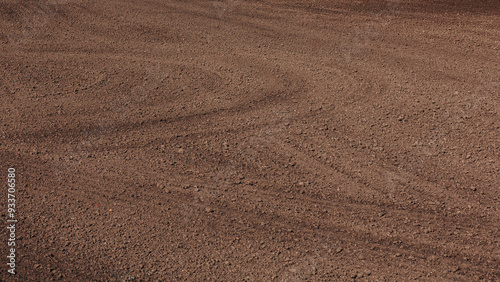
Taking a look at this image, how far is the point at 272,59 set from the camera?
7344 mm

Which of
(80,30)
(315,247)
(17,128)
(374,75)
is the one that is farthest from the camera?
(80,30)

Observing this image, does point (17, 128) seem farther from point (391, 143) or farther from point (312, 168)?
point (391, 143)

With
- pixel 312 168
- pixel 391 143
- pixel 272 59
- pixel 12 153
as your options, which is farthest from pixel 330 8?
pixel 12 153

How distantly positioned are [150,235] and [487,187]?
4.15 meters

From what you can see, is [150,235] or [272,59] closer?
[150,235]

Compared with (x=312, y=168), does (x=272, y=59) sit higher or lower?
higher

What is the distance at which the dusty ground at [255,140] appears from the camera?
4.62 metres

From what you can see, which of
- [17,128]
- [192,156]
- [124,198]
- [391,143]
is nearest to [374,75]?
[391,143]

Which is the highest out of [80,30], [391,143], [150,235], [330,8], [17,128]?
[330,8]

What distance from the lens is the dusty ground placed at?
4.62 m

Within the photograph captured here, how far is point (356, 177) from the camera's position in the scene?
5359mm

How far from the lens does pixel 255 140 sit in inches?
231

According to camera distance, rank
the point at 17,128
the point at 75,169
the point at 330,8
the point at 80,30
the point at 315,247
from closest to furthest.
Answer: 1. the point at 315,247
2. the point at 75,169
3. the point at 17,128
4. the point at 80,30
5. the point at 330,8

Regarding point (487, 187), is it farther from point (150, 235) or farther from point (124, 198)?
point (124, 198)
